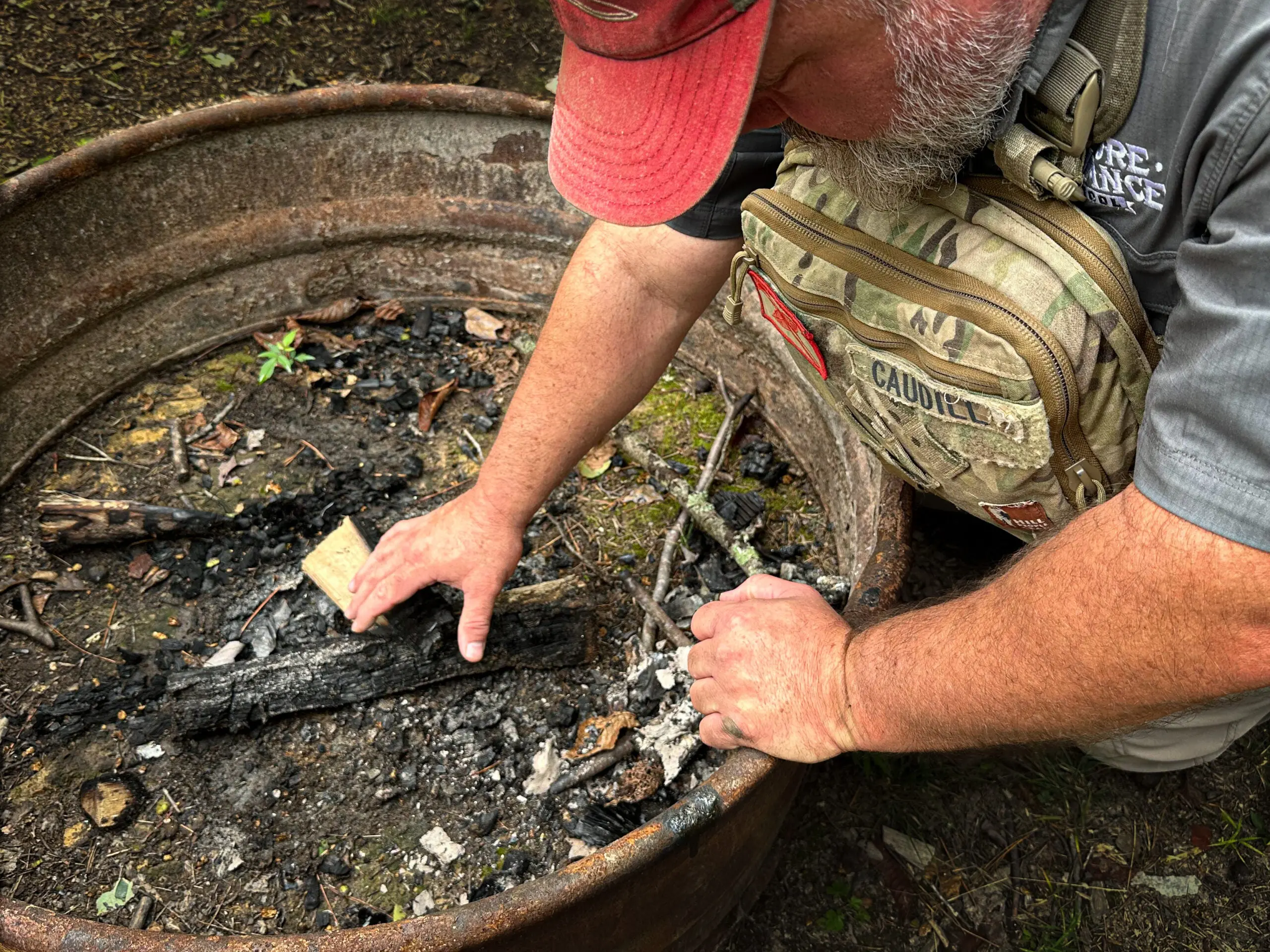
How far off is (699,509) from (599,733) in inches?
26.8

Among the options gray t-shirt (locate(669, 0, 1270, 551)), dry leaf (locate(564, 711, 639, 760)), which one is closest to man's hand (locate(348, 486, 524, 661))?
dry leaf (locate(564, 711, 639, 760))

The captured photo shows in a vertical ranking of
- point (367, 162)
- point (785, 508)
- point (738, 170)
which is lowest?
point (785, 508)

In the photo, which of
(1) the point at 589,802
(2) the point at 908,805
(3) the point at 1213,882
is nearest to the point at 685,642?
(1) the point at 589,802

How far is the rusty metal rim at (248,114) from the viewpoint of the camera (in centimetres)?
232

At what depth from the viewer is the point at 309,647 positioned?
214 centimetres

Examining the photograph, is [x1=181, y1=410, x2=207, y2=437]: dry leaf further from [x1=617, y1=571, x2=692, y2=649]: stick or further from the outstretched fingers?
[x1=617, y1=571, x2=692, y2=649]: stick

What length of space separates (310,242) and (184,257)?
1.25 ft

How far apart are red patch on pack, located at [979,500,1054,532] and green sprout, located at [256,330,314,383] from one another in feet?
6.97

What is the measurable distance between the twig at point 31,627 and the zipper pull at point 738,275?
1800mm

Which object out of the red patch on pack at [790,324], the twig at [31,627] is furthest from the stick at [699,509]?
the twig at [31,627]

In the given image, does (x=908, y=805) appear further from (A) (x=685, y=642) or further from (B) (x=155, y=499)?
(B) (x=155, y=499)

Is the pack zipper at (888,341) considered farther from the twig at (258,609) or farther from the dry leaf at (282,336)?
the dry leaf at (282,336)

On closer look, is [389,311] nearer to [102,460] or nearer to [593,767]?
[102,460]

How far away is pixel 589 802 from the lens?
1.96m
